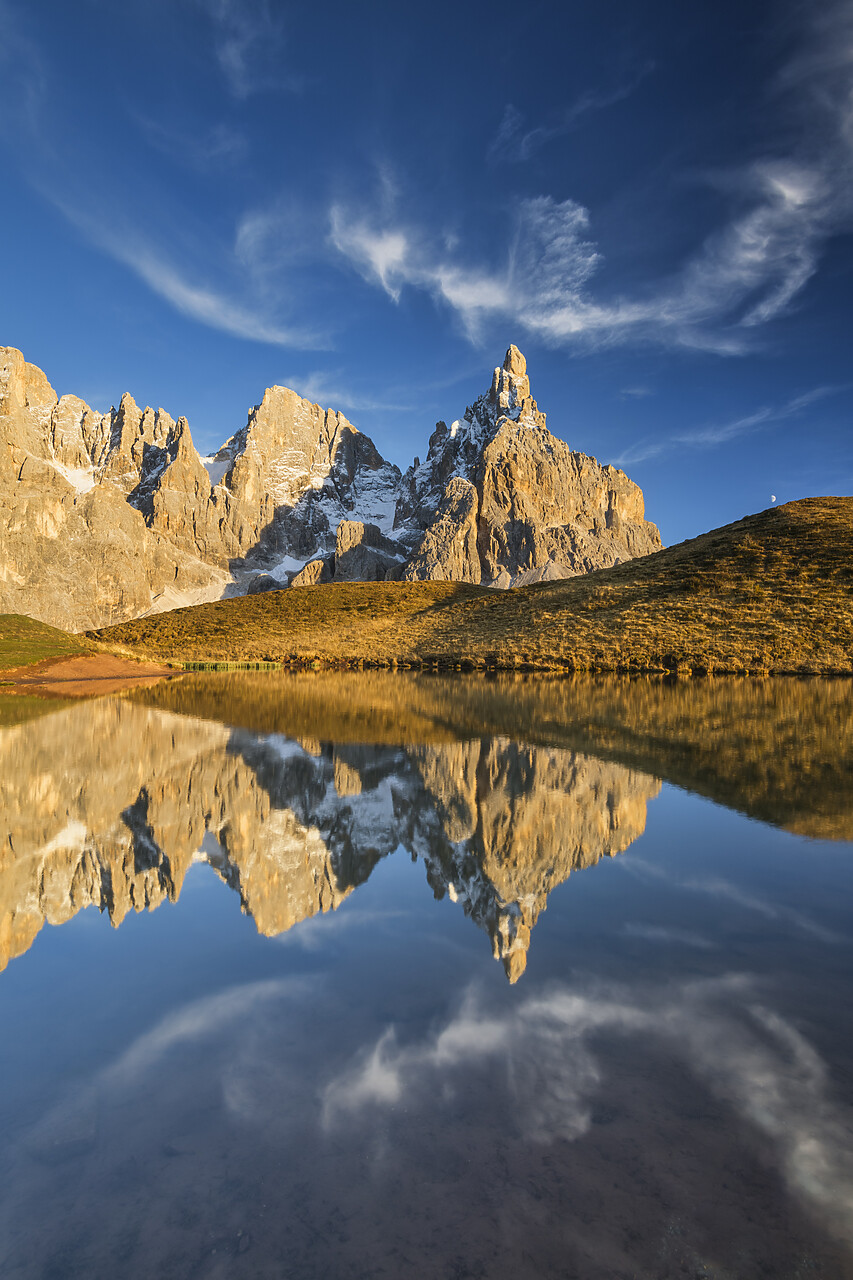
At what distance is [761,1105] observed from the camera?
2.54 meters

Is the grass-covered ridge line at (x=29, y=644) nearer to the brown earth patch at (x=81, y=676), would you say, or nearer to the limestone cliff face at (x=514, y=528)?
the brown earth patch at (x=81, y=676)

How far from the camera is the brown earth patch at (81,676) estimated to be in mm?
24031

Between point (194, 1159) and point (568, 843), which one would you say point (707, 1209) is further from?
point (568, 843)

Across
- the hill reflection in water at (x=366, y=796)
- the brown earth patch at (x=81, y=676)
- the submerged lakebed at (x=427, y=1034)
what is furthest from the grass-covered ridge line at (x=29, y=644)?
the submerged lakebed at (x=427, y=1034)

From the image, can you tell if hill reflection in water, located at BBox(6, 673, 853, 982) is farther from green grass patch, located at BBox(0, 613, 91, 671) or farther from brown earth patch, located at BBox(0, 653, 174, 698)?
green grass patch, located at BBox(0, 613, 91, 671)

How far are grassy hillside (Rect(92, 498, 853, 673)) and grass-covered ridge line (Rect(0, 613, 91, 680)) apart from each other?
10452 mm

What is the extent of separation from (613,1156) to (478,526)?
616ft

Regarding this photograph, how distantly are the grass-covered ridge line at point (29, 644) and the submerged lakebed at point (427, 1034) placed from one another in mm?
25555

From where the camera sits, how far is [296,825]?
632 centimetres

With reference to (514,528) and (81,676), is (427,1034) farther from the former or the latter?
(514,528)

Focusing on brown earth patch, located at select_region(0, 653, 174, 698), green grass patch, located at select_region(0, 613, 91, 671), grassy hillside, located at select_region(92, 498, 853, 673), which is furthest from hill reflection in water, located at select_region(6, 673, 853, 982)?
green grass patch, located at select_region(0, 613, 91, 671)

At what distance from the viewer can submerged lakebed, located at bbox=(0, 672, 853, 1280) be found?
202 cm

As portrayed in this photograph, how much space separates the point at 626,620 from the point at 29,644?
104 feet

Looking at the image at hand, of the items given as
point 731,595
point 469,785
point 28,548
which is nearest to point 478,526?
point 28,548
